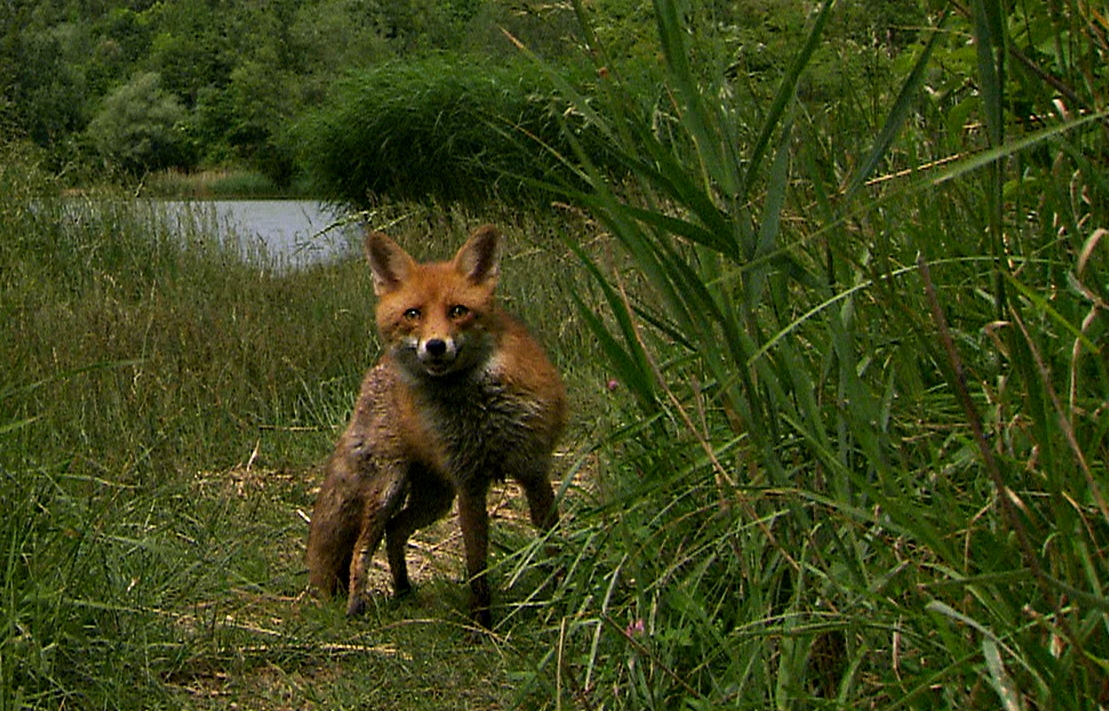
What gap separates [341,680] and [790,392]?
5.34 ft

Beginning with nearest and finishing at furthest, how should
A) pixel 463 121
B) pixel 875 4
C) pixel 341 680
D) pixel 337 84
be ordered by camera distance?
1. pixel 341 680
2. pixel 875 4
3. pixel 463 121
4. pixel 337 84

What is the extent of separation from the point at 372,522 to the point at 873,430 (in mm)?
2585

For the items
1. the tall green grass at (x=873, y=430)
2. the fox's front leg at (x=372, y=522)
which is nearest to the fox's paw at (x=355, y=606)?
the fox's front leg at (x=372, y=522)

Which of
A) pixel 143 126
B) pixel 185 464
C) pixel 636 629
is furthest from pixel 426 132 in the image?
pixel 636 629

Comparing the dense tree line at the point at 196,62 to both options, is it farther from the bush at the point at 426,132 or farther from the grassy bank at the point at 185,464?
the grassy bank at the point at 185,464

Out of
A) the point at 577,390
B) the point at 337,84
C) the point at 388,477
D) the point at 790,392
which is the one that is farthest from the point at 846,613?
the point at 337,84

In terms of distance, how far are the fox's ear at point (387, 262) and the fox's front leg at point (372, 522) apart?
615 mm

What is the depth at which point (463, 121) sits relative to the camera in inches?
504

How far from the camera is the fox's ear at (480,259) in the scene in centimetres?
447

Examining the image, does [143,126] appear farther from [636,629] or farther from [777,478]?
[777,478]

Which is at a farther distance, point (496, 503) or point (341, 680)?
point (496, 503)

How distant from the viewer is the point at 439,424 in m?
4.32

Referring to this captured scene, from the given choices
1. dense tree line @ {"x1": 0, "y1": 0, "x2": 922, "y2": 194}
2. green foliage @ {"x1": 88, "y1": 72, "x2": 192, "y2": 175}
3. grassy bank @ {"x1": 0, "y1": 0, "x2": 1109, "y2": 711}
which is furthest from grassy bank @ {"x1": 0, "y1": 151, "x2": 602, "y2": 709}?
green foliage @ {"x1": 88, "y1": 72, "x2": 192, "y2": 175}

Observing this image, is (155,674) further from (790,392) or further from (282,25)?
(282,25)
